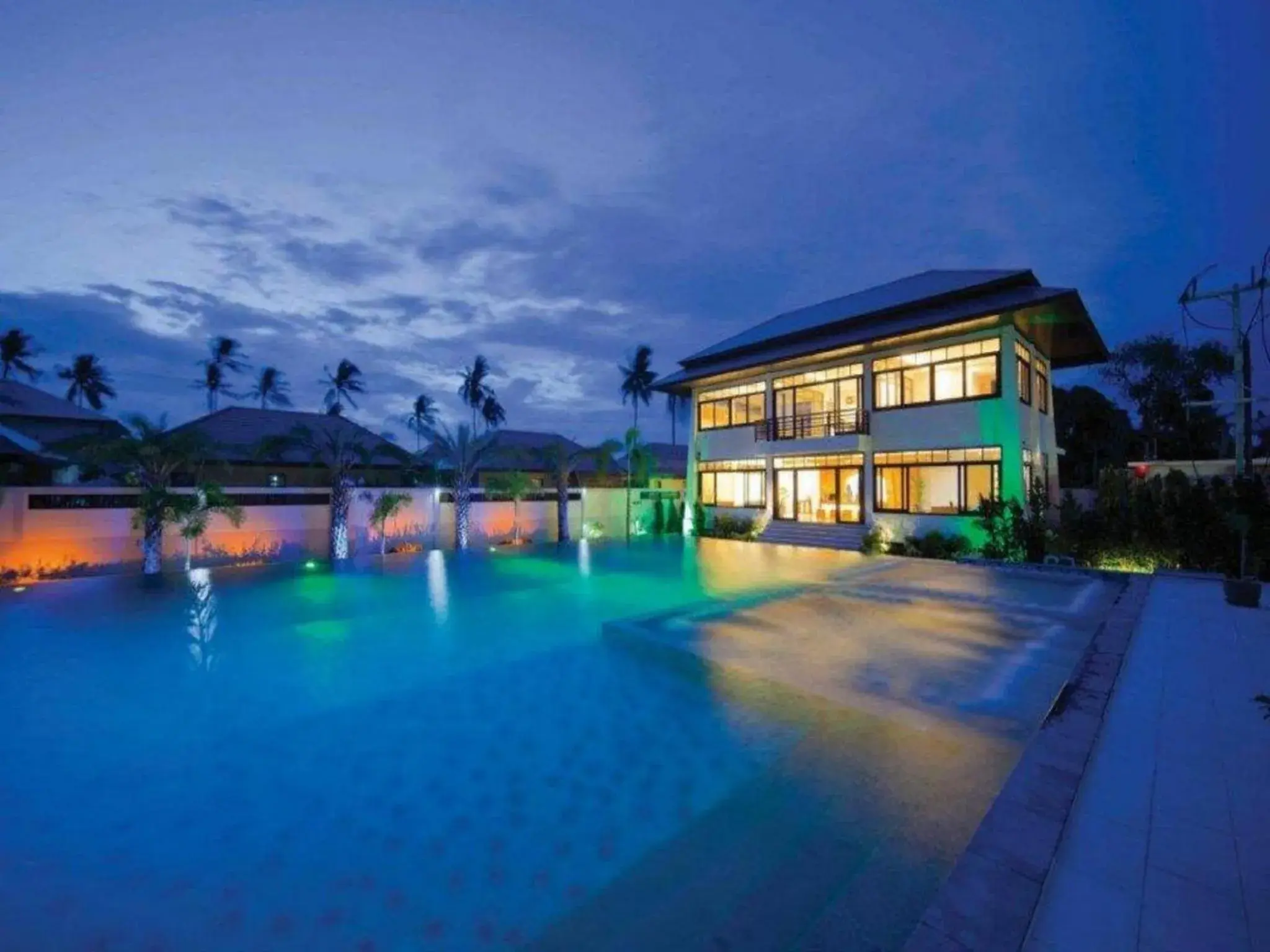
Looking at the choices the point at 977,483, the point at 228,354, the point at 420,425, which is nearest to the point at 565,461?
the point at 420,425

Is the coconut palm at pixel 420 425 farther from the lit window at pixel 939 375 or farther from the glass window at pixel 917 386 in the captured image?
the glass window at pixel 917 386

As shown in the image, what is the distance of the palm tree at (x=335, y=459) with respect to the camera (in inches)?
599

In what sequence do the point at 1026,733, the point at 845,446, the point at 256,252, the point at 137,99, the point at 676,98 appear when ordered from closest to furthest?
the point at 1026,733
the point at 137,99
the point at 676,98
the point at 845,446
the point at 256,252

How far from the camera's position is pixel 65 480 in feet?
64.9

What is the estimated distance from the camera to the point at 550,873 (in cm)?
327

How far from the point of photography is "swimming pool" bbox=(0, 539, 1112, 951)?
288 cm

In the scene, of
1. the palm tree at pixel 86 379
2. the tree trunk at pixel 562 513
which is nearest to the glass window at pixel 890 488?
the tree trunk at pixel 562 513

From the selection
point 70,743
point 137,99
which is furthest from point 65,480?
point 70,743

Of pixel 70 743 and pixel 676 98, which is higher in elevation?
pixel 676 98

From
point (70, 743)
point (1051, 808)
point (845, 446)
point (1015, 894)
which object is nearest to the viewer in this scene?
point (1015, 894)

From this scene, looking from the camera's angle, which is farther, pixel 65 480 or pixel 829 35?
pixel 65 480

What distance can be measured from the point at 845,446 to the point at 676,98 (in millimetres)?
12040

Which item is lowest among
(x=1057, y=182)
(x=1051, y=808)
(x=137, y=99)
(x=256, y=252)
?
(x=1051, y=808)

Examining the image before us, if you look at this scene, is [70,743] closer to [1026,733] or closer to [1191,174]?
[1026,733]
